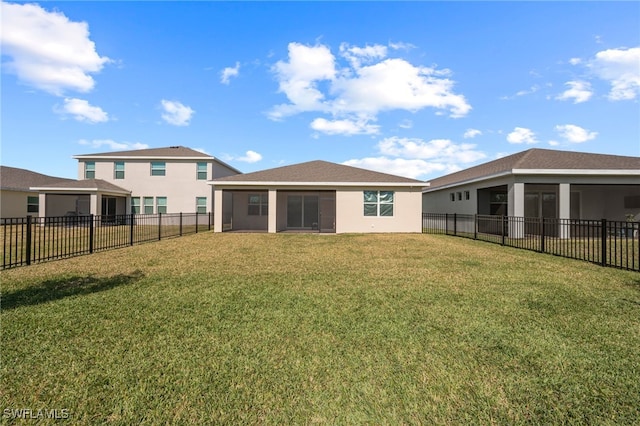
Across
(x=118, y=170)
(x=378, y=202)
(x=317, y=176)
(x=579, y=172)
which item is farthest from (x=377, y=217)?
(x=118, y=170)

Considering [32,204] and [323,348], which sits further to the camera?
[32,204]

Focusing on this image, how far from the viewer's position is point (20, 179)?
2731 cm

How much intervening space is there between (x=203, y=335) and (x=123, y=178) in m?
27.4

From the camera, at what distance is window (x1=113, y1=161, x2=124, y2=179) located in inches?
1030

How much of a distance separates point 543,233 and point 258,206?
17230 millimetres

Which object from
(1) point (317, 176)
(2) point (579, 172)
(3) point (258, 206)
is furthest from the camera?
(3) point (258, 206)

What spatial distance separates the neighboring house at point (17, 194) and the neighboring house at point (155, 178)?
3.30 meters

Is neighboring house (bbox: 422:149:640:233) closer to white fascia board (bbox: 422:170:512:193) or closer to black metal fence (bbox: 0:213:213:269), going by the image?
white fascia board (bbox: 422:170:512:193)

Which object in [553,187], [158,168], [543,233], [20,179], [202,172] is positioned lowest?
[543,233]

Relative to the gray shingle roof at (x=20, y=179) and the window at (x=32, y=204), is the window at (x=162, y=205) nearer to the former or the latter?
the gray shingle roof at (x=20, y=179)

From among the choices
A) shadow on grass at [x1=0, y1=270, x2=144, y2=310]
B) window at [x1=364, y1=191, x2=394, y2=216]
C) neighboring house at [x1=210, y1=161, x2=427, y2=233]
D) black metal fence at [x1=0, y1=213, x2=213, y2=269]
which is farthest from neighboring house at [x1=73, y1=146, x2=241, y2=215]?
shadow on grass at [x1=0, y1=270, x2=144, y2=310]

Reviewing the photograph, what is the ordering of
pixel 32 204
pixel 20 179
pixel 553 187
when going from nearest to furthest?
1. pixel 553 187
2. pixel 32 204
3. pixel 20 179

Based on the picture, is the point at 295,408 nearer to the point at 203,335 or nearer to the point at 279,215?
the point at 203,335

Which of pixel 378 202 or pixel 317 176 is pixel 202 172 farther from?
pixel 378 202
